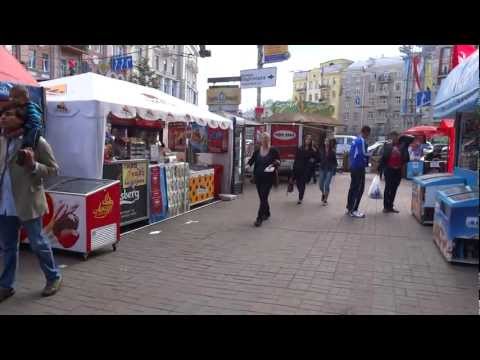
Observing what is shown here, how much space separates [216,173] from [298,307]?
23.7 feet

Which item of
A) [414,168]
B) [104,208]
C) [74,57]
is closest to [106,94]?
[104,208]

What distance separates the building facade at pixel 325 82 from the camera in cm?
7956

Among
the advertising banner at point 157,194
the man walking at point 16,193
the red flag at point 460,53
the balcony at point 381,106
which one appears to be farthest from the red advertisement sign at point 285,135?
the balcony at point 381,106

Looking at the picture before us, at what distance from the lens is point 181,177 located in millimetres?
8273

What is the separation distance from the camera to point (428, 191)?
7.26 meters

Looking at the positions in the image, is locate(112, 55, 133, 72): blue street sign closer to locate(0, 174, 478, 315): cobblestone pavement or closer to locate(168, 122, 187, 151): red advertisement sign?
locate(168, 122, 187, 151): red advertisement sign

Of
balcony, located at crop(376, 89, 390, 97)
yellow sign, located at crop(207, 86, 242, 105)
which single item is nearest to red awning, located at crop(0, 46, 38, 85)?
yellow sign, located at crop(207, 86, 242, 105)

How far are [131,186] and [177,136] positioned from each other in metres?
4.92

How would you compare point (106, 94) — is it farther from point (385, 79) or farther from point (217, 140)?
point (385, 79)

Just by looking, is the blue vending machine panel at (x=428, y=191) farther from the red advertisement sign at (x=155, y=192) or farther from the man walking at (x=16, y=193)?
the man walking at (x=16, y=193)

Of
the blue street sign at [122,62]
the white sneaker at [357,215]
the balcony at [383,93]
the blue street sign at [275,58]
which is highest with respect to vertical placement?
the balcony at [383,93]

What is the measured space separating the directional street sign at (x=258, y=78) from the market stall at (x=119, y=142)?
29.7 feet
